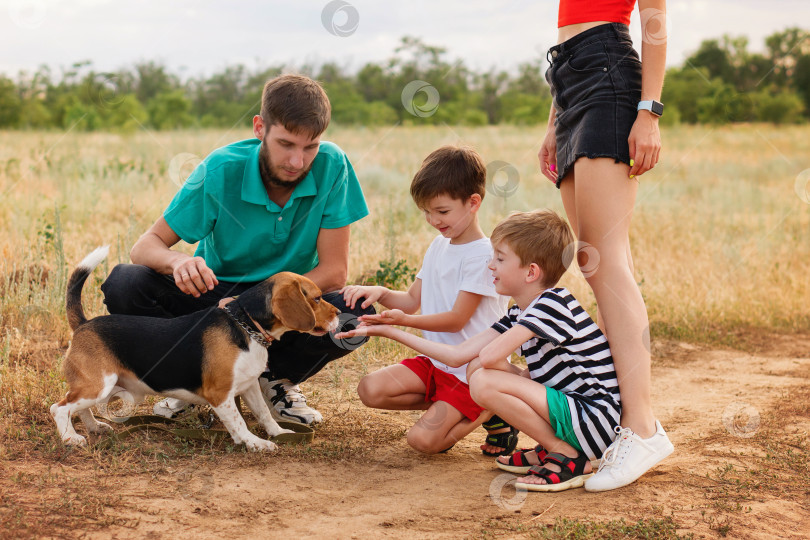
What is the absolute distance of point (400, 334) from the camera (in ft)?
11.8

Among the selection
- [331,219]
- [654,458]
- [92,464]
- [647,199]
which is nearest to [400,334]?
[331,219]

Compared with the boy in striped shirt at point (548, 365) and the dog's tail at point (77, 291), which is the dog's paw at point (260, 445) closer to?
the boy in striped shirt at point (548, 365)

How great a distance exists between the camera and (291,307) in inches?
143

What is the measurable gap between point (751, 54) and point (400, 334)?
44873 millimetres

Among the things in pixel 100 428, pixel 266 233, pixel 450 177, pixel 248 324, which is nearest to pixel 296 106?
pixel 266 233

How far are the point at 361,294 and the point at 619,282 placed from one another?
135 cm

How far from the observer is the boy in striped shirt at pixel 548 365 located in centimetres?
337

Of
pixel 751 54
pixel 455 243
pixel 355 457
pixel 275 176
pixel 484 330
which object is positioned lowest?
pixel 355 457

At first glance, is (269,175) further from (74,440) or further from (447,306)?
(74,440)

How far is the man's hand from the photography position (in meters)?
3.69

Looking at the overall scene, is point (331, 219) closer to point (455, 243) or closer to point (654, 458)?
point (455, 243)

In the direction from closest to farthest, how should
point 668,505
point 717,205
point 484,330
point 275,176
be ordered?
point 668,505
point 484,330
point 275,176
point 717,205

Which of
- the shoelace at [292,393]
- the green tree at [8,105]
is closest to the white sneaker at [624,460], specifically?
the shoelace at [292,393]

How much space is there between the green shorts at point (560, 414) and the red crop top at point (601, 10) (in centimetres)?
178
